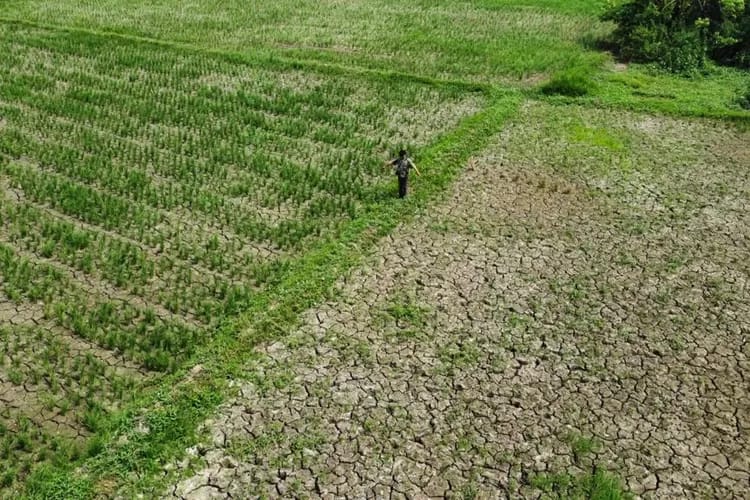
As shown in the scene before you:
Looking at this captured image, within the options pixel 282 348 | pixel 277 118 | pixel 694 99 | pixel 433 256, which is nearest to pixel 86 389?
pixel 282 348

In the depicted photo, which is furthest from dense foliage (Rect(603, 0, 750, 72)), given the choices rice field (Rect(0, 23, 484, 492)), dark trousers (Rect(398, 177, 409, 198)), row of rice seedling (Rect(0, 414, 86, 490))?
row of rice seedling (Rect(0, 414, 86, 490))

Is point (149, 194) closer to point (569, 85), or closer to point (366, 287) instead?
point (366, 287)

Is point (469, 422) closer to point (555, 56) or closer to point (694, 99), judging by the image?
point (694, 99)

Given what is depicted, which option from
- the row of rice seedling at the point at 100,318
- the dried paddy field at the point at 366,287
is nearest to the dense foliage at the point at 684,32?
the dried paddy field at the point at 366,287

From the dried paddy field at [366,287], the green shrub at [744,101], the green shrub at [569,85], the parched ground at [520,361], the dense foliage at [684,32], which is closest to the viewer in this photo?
the parched ground at [520,361]

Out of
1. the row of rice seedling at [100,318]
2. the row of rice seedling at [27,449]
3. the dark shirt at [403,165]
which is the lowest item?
the row of rice seedling at [27,449]

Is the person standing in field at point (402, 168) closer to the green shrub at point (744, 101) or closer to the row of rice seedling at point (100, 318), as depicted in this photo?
the row of rice seedling at point (100, 318)

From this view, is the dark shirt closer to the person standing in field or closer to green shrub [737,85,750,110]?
the person standing in field
